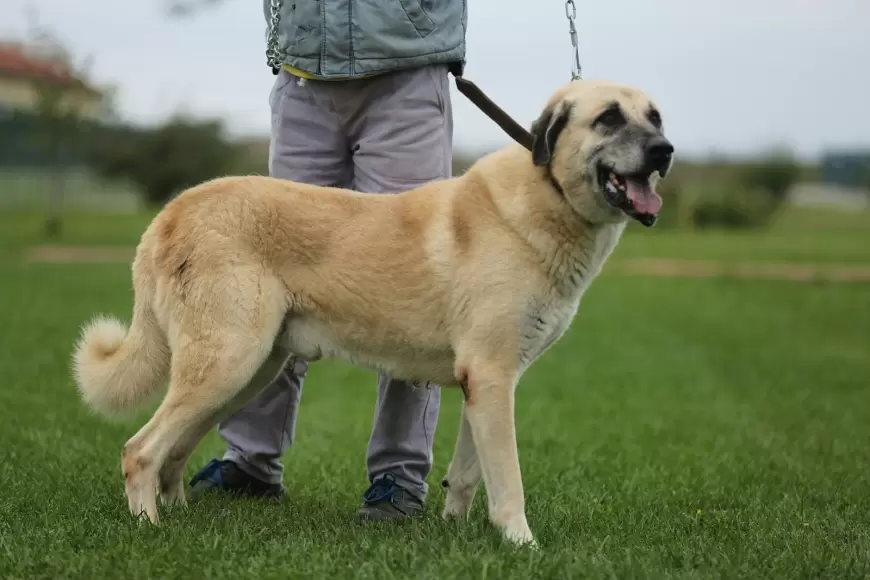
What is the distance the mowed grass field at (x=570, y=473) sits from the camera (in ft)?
11.5

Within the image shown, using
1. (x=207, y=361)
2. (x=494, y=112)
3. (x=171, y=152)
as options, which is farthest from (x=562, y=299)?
(x=171, y=152)

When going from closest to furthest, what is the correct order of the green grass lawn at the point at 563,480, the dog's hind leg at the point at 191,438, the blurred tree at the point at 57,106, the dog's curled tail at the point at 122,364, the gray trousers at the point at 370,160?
the green grass lawn at the point at 563,480 < the dog's curled tail at the point at 122,364 < the dog's hind leg at the point at 191,438 < the gray trousers at the point at 370,160 < the blurred tree at the point at 57,106

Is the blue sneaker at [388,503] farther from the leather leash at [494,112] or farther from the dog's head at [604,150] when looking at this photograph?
the leather leash at [494,112]

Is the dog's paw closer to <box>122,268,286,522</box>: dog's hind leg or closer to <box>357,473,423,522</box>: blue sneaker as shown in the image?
<box>357,473,423,522</box>: blue sneaker

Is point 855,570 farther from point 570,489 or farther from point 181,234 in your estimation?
point 181,234

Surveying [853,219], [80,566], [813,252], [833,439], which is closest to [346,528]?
[80,566]

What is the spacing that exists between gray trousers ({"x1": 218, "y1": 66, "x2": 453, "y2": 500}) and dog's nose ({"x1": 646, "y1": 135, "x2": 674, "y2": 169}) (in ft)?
3.76

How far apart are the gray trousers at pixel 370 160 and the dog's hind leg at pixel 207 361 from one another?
76 centimetres

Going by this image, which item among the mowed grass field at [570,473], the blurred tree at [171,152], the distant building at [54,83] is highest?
the mowed grass field at [570,473]

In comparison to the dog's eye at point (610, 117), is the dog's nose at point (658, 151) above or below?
below

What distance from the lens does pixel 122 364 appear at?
429 centimetres

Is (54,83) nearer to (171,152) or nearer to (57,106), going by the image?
(57,106)

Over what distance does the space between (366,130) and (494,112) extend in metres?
0.67

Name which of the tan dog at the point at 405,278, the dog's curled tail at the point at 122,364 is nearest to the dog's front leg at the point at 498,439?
the tan dog at the point at 405,278
